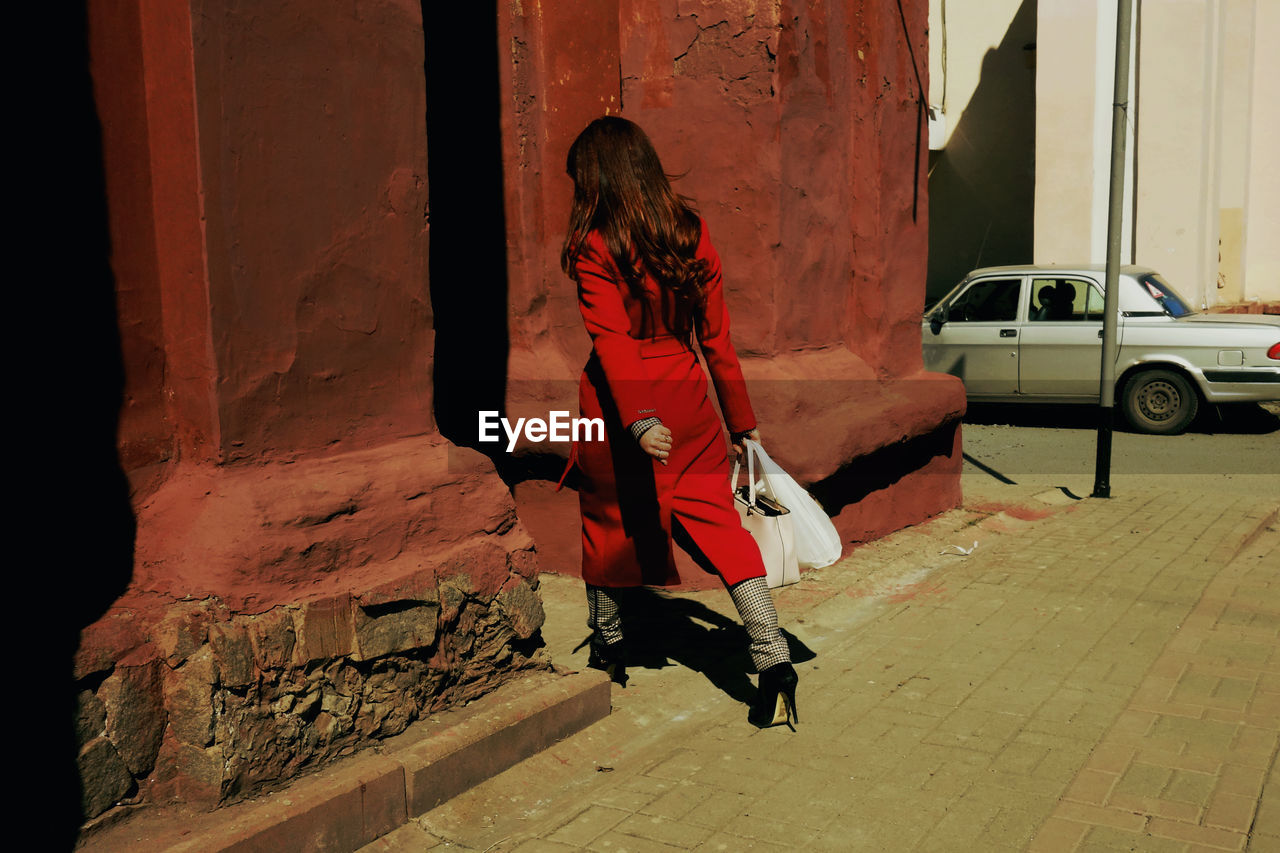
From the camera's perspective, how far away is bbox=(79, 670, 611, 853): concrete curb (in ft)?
9.55

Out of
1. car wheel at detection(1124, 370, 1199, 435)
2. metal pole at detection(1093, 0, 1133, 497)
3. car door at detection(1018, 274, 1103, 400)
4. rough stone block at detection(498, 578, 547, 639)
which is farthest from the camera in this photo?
car door at detection(1018, 274, 1103, 400)

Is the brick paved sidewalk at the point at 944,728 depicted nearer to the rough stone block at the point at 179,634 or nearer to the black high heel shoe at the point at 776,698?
the black high heel shoe at the point at 776,698

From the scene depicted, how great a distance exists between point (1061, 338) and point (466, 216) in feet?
24.7

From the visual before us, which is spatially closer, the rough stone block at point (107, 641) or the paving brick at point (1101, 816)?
the rough stone block at point (107, 641)

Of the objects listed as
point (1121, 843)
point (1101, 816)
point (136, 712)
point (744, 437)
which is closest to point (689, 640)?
point (744, 437)

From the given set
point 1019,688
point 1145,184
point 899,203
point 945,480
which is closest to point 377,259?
point 1019,688

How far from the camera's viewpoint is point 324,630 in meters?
3.29

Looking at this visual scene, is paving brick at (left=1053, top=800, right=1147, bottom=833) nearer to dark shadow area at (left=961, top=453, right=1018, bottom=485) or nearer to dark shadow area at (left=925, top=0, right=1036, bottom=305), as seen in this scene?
dark shadow area at (left=961, top=453, right=1018, bottom=485)

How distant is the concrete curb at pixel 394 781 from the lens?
9.55 ft

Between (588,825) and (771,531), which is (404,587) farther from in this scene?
(771,531)

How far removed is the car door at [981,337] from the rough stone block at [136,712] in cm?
996

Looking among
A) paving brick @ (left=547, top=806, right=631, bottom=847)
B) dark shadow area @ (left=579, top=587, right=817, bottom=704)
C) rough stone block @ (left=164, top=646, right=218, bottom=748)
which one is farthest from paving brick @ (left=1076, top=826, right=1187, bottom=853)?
rough stone block @ (left=164, top=646, right=218, bottom=748)

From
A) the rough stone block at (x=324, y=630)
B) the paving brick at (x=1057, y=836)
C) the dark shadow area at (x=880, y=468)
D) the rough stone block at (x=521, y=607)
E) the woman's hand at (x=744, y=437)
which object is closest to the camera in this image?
the paving brick at (x=1057, y=836)

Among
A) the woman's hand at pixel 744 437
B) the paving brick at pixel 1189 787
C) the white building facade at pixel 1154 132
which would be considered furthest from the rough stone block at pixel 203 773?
the white building facade at pixel 1154 132
